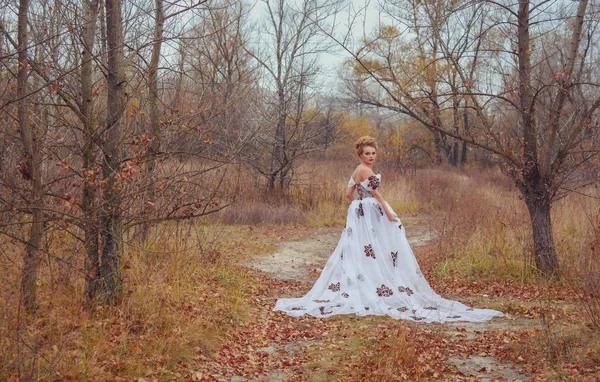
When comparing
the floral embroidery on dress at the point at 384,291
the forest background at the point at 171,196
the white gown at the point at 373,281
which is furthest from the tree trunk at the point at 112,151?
the floral embroidery on dress at the point at 384,291

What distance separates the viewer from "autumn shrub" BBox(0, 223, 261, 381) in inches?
151

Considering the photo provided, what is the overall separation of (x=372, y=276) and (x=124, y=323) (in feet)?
10.3

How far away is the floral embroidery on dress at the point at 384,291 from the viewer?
6.64 meters

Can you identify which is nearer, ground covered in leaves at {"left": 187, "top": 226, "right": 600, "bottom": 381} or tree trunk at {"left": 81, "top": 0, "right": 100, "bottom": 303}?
ground covered in leaves at {"left": 187, "top": 226, "right": 600, "bottom": 381}

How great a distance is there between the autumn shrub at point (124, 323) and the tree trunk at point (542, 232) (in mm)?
3854

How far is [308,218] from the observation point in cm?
1441

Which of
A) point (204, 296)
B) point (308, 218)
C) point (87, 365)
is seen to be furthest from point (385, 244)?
point (308, 218)

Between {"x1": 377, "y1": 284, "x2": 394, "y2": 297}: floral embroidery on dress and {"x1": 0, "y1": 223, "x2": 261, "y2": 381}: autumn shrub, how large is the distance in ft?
4.96

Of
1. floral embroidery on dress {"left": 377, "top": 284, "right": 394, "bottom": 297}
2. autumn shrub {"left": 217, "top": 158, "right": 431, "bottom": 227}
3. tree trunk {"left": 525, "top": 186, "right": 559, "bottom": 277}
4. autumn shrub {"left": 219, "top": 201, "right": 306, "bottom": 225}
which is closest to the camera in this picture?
floral embroidery on dress {"left": 377, "top": 284, "right": 394, "bottom": 297}

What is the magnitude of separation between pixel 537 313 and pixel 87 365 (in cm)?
450

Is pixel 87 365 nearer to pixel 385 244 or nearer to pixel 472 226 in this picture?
pixel 385 244

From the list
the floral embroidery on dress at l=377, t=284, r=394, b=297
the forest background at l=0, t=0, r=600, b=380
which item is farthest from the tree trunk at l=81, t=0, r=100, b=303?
the floral embroidery on dress at l=377, t=284, r=394, b=297

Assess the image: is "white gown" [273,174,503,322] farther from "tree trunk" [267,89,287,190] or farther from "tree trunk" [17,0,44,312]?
"tree trunk" [267,89,287,190]

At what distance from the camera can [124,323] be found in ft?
15.4
